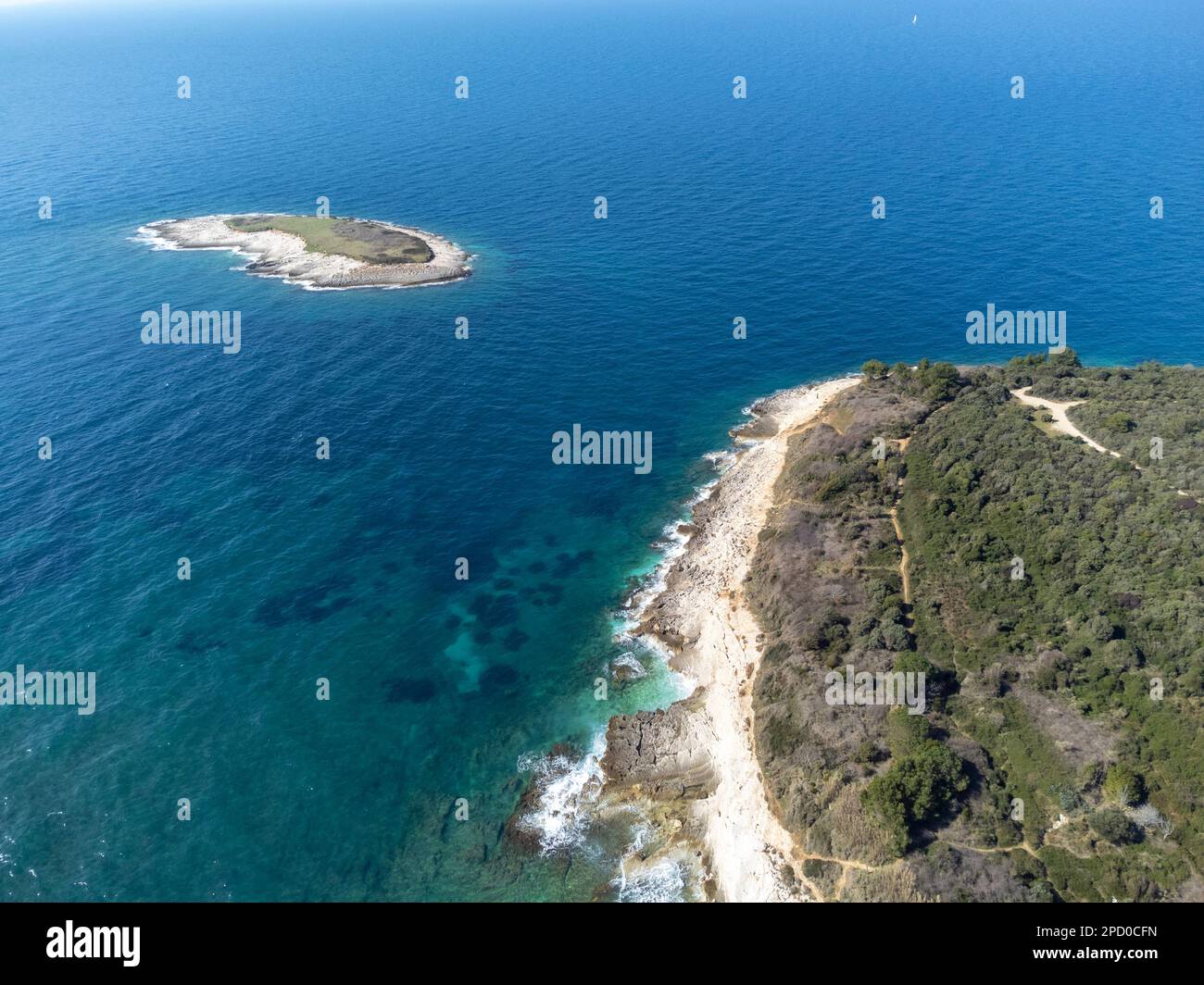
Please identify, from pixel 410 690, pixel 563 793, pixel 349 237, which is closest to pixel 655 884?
pixel 563 793

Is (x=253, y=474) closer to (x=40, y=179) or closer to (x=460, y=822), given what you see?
(x=460, y=822)

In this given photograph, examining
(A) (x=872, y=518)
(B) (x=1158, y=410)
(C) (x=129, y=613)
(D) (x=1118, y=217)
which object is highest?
(D) (x=1118, y=217)

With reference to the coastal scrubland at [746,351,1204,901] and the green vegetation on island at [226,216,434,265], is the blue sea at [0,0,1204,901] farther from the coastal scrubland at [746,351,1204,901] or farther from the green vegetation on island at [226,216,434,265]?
the coastal scrubland at [746,351,1204,901]

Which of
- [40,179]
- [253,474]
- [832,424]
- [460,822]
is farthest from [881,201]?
[40,179]

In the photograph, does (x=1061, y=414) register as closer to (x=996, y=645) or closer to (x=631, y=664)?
(x=996, y=645)

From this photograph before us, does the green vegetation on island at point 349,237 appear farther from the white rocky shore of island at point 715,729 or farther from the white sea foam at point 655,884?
the white sea foam at point 655,884
